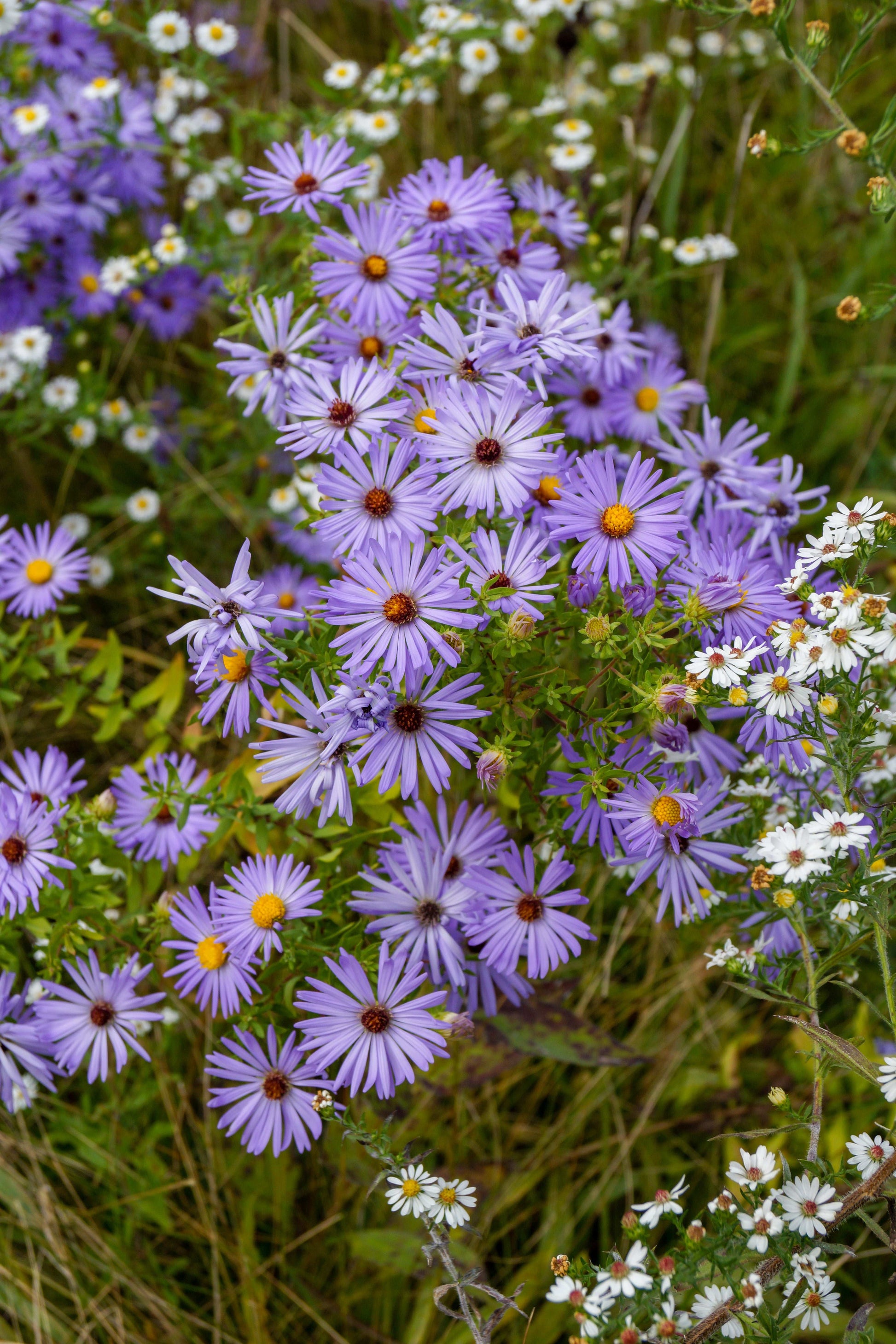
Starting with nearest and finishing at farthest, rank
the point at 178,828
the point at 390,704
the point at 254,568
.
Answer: the point at 390,704 → the point at 178,828 → the point at 254,568

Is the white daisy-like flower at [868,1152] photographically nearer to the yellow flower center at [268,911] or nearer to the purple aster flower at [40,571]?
the yellow flower center at [268,911]

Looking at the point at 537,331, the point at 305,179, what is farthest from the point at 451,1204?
the point at 305,179

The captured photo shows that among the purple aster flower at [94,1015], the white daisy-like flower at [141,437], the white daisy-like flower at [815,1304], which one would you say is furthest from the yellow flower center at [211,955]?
the white daisy-like flower at [141,437]

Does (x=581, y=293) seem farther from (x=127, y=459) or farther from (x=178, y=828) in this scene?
(x=127, y=459)

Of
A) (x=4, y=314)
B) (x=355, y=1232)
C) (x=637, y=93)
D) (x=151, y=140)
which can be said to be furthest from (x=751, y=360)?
(x=355, y=1232)

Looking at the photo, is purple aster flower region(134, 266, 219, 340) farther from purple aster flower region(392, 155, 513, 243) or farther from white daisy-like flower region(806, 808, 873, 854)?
white daisy-like flower region(806, 808, 873, 854)

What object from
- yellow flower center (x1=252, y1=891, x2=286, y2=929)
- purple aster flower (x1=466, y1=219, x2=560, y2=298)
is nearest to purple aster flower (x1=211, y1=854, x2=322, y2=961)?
yellow flower center (x1=252, y1=891, x2=286, y2=929)
